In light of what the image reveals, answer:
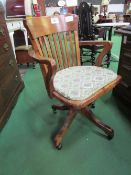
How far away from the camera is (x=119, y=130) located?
129 centimetres

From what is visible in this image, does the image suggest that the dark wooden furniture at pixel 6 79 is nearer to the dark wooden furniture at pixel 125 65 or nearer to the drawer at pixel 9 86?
the drawer at pixel 9 86

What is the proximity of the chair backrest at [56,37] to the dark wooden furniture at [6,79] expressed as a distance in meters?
0.61

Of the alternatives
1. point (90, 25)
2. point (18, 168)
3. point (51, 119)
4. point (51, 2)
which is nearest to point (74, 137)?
point (51, 119)

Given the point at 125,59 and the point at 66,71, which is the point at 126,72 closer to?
the point at 125,59

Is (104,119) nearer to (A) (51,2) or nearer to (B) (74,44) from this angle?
(B) (74,44)

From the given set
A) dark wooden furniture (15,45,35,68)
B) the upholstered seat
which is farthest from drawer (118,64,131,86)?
dark wooden furniture (15,45,35,68)

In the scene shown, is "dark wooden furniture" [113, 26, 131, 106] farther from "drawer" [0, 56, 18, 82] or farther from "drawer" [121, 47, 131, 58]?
"drawer" [0, 56, 18, 82]

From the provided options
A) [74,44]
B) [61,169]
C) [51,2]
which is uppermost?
[51,2]

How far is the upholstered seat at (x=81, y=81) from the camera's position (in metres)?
0.92

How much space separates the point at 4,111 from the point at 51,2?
8861 mm

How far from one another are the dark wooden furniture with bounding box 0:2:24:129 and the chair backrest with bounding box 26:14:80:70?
0.61 m

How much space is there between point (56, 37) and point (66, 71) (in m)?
0.33

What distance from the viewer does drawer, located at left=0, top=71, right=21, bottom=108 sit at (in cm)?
153

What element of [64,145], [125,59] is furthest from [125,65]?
[64,145]
